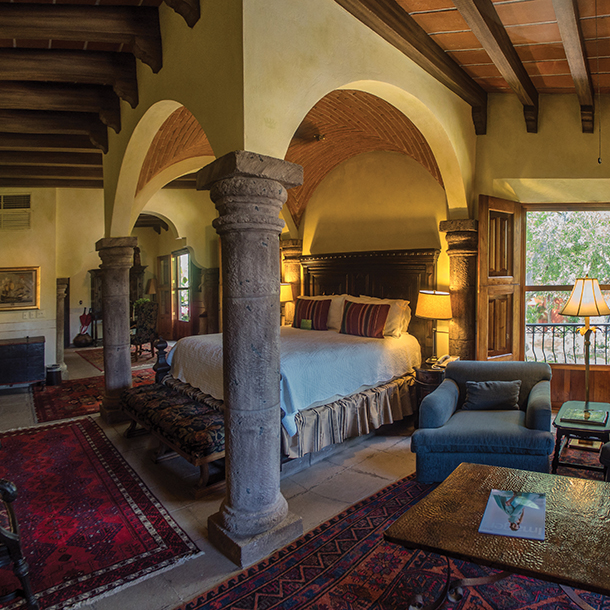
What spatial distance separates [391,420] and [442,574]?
2059 mm

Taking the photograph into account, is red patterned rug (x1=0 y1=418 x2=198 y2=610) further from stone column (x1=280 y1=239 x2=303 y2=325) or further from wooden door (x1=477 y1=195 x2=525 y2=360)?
stone column (x1=280 y1=239 x2=303 y2=325)

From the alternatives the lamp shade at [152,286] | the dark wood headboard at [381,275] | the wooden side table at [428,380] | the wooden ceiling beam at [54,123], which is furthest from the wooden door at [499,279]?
the lamp shade at [152,286]

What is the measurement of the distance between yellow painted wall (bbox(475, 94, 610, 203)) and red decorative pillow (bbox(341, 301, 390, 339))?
1622mm

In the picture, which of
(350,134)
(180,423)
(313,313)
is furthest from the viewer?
(313,313)

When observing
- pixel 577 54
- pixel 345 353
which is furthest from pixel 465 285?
pixel 577 54

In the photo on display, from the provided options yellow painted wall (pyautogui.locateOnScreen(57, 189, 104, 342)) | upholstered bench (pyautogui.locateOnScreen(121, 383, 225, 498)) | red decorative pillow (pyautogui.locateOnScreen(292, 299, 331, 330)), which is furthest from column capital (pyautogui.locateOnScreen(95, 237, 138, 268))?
yellow painted wall (pyautogui.locateOnScreen(57, 189, 104, 342))

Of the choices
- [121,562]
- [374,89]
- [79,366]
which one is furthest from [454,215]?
[79,366]

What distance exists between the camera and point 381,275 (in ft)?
18.3

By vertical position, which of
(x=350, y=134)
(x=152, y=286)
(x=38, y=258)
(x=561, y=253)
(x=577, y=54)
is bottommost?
(x=152, y=286)

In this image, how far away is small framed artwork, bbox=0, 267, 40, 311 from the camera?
6906 millimetres

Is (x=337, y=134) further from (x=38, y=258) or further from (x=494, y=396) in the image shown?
(x=38, y=258)

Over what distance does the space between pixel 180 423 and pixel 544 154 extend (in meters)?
4.34

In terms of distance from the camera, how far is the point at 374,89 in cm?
341

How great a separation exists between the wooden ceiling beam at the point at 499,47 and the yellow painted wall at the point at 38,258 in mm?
6766
